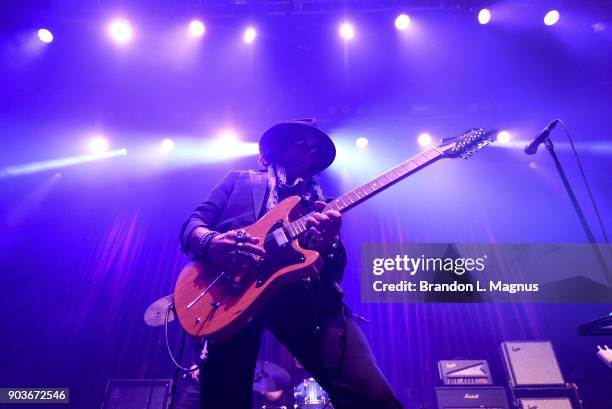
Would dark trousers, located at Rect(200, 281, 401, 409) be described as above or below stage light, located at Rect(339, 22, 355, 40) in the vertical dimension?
below

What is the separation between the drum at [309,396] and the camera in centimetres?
552

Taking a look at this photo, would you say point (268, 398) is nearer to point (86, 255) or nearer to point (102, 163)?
point (86, 255)

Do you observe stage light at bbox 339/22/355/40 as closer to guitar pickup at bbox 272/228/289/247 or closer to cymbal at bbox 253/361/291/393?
guitar pickup at bbox 272/228/289/247

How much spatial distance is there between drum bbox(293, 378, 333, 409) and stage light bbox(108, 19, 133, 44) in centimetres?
652

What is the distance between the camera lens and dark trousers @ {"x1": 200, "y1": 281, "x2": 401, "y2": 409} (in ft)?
5.78

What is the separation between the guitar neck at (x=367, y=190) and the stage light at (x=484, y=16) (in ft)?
14.3

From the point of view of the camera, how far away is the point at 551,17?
5914 mm

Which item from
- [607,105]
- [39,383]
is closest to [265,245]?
[39,383]

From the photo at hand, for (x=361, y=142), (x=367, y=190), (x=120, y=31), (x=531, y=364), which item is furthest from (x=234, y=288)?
(x=361, y=142)

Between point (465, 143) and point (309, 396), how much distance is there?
Result: 4442 mm

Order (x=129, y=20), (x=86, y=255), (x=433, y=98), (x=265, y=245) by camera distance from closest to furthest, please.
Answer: (x=265, y=245) < (x=129, y=20) < (x=433, y=98) < (x=86, y=255)

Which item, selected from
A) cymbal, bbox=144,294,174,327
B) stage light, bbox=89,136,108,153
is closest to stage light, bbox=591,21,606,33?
cymbal, bbox=144,294,174,327

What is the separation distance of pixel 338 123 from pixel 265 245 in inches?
230

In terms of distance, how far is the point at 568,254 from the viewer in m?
6.89
